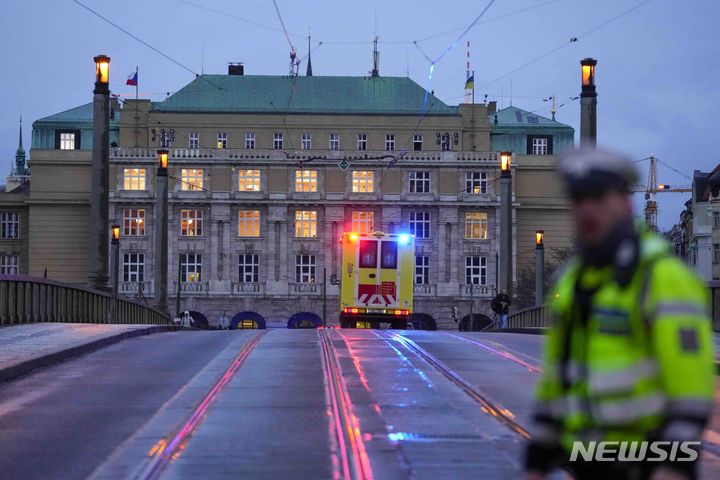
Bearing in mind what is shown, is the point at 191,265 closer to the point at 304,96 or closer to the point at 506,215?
the point at 304,96

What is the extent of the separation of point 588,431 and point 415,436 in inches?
292

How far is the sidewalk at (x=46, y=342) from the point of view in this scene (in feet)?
59.4

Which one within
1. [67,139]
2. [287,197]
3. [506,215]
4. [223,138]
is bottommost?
[506,215]

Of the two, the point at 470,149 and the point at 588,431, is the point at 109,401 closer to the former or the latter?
the point at 588,431

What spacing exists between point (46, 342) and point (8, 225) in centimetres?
8373

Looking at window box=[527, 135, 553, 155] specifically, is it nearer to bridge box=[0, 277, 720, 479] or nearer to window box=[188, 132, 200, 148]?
window box=[188, 132, 200, 148]

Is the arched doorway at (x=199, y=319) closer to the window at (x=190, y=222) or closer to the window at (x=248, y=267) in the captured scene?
the window at (x=248, y=267)

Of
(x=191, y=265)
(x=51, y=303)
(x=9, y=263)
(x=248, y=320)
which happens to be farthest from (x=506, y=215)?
(x=9, y=263)

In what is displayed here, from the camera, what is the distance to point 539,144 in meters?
107

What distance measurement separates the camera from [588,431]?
14.3 feet

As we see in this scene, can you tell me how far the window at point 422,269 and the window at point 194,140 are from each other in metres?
19.1

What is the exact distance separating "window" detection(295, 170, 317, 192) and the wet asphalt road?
248 ft

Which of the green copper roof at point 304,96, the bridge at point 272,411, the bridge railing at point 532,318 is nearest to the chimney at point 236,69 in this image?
the green copper roof at point 304,96

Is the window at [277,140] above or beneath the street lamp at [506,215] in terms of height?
above
